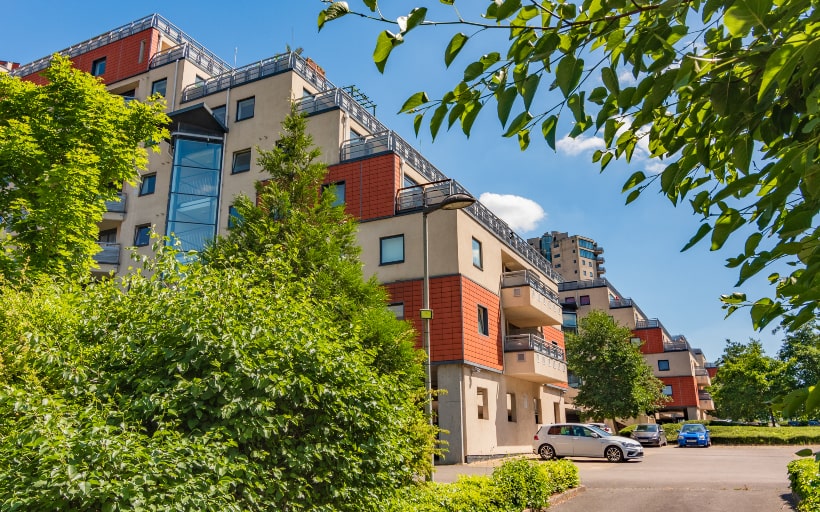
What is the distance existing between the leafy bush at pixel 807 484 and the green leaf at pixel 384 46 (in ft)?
31.7

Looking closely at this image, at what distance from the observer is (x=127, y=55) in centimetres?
3531

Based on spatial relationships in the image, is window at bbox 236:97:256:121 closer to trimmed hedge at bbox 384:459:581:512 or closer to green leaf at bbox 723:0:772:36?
trimmed hedge at bbox 384:459:581:512

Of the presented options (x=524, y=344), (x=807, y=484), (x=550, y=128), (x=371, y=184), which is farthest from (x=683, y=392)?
(x=550, y=128)

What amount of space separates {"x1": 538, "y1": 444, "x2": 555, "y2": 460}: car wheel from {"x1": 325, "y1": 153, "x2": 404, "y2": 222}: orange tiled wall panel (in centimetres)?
1229

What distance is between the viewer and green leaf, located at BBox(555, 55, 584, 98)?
1914 millimetres

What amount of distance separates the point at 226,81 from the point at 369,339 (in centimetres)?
2453

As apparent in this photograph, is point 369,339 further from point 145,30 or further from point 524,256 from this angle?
point 145,30

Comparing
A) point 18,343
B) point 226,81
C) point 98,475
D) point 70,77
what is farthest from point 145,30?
point 98,475

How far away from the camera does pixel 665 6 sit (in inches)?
68.3

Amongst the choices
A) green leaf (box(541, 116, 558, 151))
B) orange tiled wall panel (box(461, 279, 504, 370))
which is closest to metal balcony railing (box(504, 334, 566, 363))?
orange tiled wall panel (box(461, 279, 504, 370))

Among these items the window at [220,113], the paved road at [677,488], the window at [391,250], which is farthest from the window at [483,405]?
the window at [220,113]

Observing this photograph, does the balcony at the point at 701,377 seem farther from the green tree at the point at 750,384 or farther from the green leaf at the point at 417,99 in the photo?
the green leaf at the point at 417,99

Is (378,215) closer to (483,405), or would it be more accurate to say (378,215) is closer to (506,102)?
(483,405)

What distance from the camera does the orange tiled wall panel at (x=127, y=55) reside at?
34.6 m
